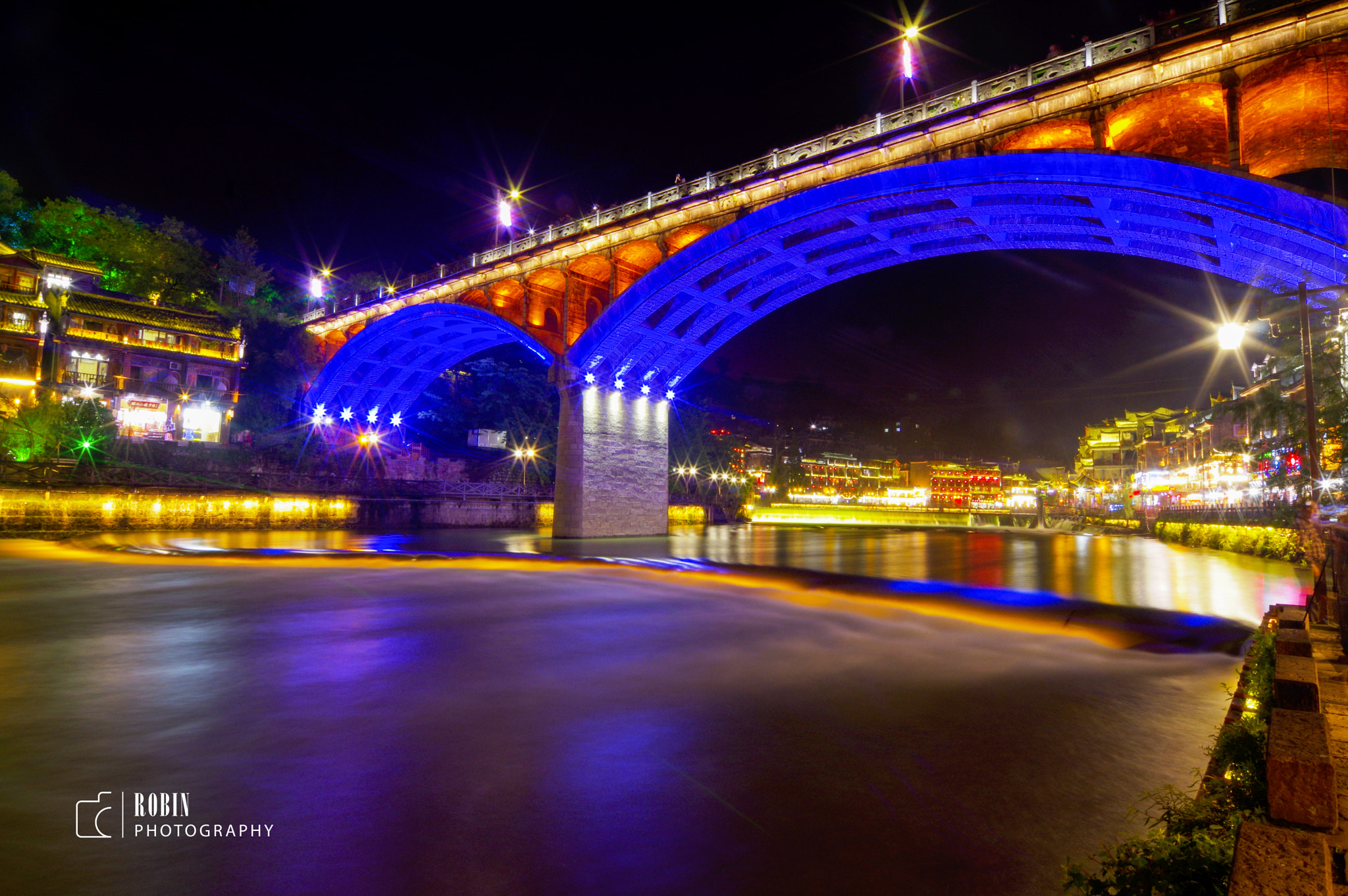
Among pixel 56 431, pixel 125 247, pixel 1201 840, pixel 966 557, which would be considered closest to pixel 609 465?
pixel 966 557

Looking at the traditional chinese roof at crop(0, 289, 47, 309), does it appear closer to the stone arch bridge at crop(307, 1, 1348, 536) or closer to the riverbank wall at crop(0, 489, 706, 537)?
the stone arch bridge at crop(307, 1, 1348, 536)

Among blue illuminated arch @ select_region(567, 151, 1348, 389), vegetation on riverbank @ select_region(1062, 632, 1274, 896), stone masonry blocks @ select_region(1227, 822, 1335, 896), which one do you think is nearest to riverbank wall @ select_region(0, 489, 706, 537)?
blue illuminated arch @ select_region(567, 151, 1348, 389)

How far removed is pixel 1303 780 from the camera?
7.81ft

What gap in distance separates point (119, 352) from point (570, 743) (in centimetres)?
5293

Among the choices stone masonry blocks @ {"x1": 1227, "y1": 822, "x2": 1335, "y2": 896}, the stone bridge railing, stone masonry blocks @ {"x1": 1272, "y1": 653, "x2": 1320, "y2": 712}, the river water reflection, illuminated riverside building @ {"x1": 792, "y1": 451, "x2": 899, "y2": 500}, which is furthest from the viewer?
illuminated riverside building @ {"x1": 792, "y1": 451, "x2": 899, "y2": 500}

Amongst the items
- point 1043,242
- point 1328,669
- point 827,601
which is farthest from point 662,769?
point 1043,242

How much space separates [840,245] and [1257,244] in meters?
13.9

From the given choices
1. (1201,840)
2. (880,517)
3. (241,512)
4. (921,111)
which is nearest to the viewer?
(1201,840)

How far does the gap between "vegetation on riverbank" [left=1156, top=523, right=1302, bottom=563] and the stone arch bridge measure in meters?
7.55

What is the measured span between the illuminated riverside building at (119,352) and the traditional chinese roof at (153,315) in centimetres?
6

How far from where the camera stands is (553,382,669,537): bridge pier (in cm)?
3094

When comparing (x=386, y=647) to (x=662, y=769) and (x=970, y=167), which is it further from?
(x=970, y=167)

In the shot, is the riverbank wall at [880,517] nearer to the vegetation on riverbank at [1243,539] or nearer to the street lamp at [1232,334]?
the vegetation on riverbank at [1243,539]

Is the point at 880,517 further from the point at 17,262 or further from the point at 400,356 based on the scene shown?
the point at 17,262
